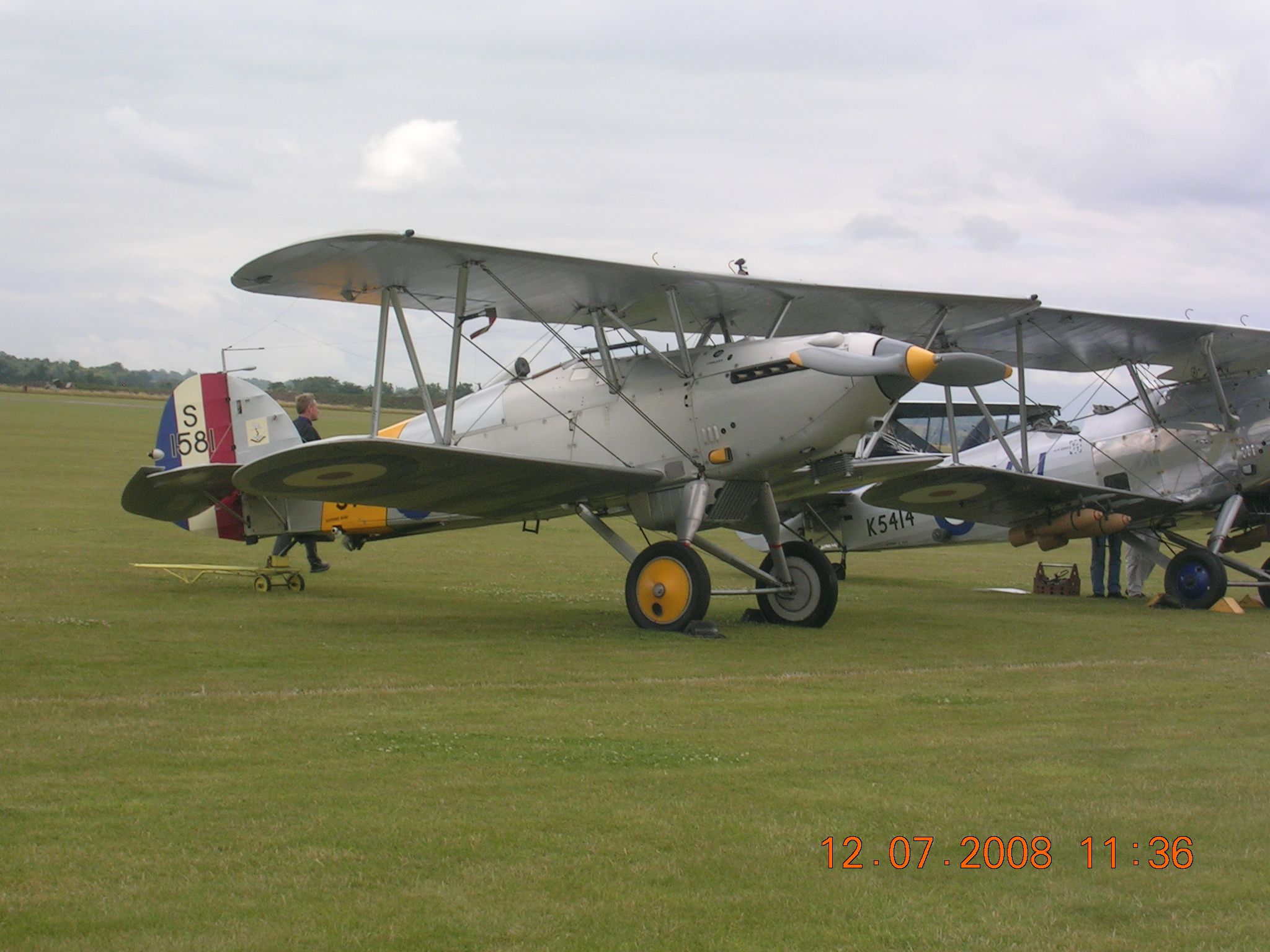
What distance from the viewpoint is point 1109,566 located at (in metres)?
16.3

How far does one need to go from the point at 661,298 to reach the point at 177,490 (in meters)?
5.62

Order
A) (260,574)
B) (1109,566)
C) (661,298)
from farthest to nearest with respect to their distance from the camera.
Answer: (1109,566), (260,574), (661,298)

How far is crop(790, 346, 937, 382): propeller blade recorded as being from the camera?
9758 millimetres

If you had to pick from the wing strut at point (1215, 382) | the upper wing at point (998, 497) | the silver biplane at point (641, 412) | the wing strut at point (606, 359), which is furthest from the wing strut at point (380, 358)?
the wing strut at point (1215, 382)

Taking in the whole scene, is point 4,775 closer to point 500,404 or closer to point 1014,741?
point 1014,741

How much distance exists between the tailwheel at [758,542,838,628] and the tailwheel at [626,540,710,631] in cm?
151

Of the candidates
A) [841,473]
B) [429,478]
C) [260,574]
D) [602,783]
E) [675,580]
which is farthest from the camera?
[260,574]

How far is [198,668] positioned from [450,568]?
8.81 meters

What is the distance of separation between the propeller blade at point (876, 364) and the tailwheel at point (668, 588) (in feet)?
6.05

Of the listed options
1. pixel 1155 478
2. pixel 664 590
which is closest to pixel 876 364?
pixel 664 590

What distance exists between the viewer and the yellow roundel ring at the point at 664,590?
1031 cm

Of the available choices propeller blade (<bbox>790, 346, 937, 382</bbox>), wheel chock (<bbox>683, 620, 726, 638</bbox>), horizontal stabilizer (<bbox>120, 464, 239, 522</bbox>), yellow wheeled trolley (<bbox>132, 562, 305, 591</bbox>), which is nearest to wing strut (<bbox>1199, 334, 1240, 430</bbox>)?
propeller blade (<bbox>790, 346, 937, 382</bbox>)

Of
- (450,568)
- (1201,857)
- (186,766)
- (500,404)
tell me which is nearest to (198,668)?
(186,766)
